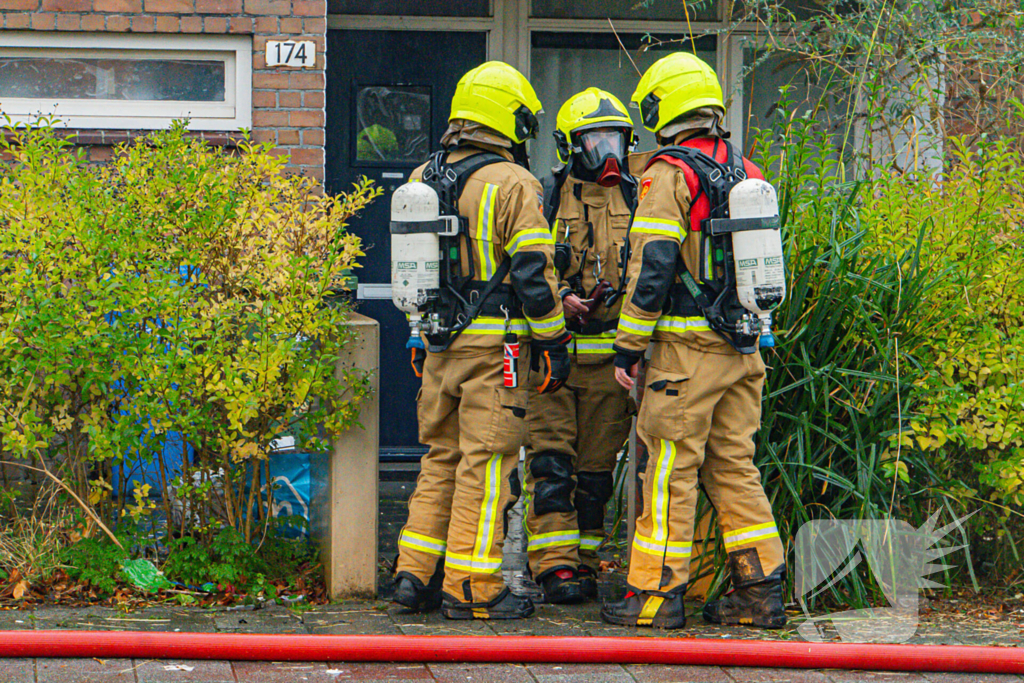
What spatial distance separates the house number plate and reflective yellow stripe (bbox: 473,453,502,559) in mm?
2977

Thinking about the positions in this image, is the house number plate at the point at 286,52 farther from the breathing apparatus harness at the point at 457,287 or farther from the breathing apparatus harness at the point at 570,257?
the breathing apparatus harness at the point at 457,287

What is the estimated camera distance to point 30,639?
3469 mm

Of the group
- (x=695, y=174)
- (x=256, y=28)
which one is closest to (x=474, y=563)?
(x=695, y=174)

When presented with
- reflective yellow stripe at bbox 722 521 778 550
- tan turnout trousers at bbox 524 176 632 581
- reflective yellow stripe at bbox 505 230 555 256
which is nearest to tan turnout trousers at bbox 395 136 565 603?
reflective yellow stripe at bbox 505 230 555 256

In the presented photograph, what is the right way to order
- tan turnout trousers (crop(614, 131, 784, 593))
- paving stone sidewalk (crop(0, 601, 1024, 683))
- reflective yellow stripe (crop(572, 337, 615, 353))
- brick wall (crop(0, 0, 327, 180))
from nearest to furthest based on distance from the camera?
paving stone sidewalk (crop(0, 601, 1024, 683)) < tan turnout trousers (crop(614, 131, 784, 593)) < reflective yellow stripe (crop(572, 337, 615, 353)) < brick wall (crop(0, 0, 327, 180))

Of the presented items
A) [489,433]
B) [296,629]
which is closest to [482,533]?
[489,433]

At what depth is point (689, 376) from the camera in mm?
3973

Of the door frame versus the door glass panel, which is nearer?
the door frame

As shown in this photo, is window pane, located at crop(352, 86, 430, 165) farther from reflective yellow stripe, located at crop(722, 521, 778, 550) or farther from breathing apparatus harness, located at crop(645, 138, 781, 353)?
reflective yellow stripe, located at crop(722, 521, 778, 550)

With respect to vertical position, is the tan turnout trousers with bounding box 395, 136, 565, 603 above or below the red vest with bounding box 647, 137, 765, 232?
below

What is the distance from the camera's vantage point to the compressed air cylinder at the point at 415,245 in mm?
4027

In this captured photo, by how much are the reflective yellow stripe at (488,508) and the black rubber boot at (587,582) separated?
53 cm

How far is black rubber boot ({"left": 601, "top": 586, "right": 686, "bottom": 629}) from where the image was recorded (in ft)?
13.1

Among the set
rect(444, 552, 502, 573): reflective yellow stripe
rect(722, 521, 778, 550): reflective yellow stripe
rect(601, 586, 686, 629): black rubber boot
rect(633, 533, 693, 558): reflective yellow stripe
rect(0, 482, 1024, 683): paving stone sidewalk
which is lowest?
rect(0, 482, 1024, 683): paving stone sidewalk
